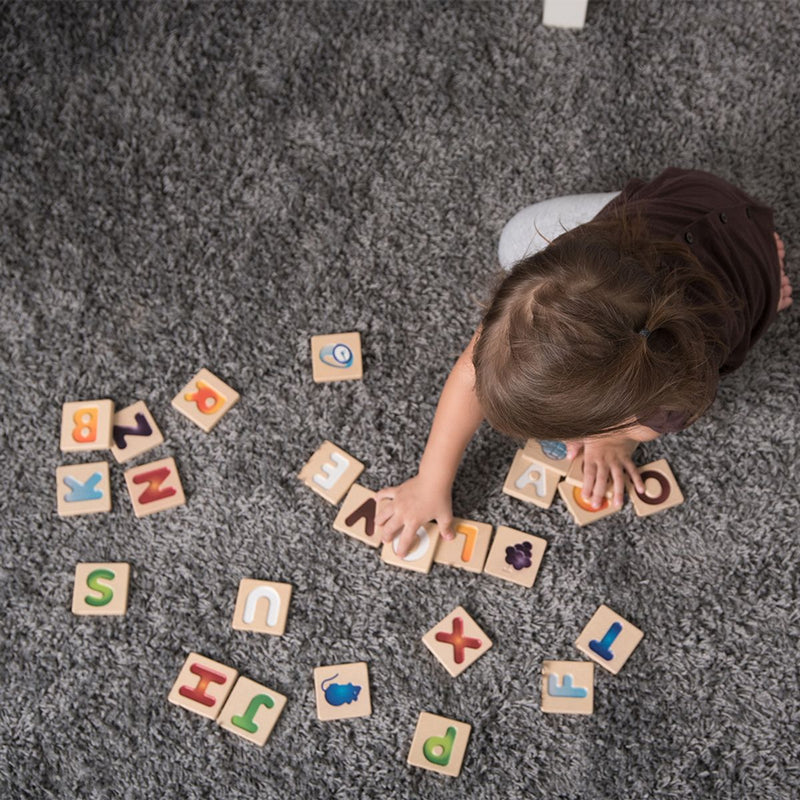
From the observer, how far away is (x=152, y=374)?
1.07 metres

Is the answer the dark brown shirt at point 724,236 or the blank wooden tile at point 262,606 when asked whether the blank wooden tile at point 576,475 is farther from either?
the blank wooden tile at point 262,606

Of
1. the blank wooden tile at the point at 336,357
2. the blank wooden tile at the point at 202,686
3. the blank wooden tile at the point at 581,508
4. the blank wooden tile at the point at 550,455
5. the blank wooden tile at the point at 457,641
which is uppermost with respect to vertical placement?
the blank wooden tile at the point at 336,357

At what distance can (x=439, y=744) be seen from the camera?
933 millimetres

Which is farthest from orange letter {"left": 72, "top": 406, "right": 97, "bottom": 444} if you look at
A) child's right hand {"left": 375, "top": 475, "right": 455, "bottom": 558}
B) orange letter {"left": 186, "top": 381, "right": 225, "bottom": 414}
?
child's right hand {"left": 375, "top": 475, "right": 455, "bottom": 558}

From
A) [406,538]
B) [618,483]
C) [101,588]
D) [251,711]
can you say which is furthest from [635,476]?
[101,588]

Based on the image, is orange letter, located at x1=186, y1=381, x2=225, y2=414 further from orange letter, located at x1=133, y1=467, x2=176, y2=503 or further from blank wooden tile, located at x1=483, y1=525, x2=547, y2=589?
blank wooden tile, located at x1=483, y1=525, x2=547, y2=589

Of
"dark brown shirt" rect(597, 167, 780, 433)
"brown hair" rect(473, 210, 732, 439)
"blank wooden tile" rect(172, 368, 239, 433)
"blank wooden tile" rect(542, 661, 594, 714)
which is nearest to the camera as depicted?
"brown hair" rect(473, 210, 732, 439)

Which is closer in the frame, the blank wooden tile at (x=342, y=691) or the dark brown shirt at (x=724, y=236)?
the dark brown shirt at (x=724, y=236)

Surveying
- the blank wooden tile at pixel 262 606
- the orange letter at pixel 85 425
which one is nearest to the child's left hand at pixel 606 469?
the blank wooden tile at pixel 262 606

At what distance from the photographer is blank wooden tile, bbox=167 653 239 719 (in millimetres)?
946

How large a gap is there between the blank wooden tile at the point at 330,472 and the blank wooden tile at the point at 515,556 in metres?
0.18

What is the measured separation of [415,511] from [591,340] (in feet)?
1.24

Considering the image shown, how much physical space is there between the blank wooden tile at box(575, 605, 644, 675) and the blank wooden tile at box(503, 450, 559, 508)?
0.47 ft

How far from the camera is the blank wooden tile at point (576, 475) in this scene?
1.00 m
